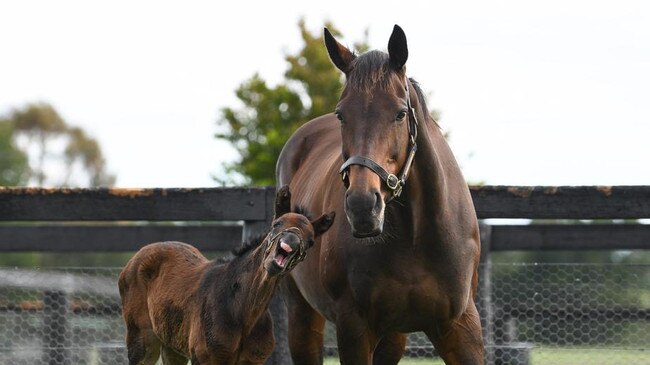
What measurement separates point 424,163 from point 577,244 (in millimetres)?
3136

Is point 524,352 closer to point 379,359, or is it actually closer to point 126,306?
point 379,359

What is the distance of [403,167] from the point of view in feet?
14.4

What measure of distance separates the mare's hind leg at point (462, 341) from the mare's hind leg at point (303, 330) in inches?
41.6

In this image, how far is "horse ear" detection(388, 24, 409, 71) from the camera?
14.4 ft

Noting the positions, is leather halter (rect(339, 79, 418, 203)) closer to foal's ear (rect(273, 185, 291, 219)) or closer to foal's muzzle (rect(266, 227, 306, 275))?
foal's muzzle (rect(266, 227, 306, 275))

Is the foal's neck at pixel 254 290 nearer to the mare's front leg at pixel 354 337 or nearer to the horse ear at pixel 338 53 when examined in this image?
the mare's front leg at pixel 354 337

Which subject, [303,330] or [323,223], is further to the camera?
[303,330]

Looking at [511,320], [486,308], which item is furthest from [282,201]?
[511,320]

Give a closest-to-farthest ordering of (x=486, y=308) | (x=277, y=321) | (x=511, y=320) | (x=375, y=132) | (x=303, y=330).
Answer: (x=375, y=132) → (x=303, y=330) → (x=277, y=321) → (x=486, y=308) → (x=511, y=320)

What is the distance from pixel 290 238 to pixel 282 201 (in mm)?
464

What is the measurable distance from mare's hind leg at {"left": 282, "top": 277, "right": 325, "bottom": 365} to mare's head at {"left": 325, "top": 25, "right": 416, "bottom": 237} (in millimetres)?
1714

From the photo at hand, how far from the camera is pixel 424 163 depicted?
4648 millimetres

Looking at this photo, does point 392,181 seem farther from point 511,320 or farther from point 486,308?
point 511,320

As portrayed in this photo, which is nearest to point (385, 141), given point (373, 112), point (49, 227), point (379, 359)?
point (373, 112)
